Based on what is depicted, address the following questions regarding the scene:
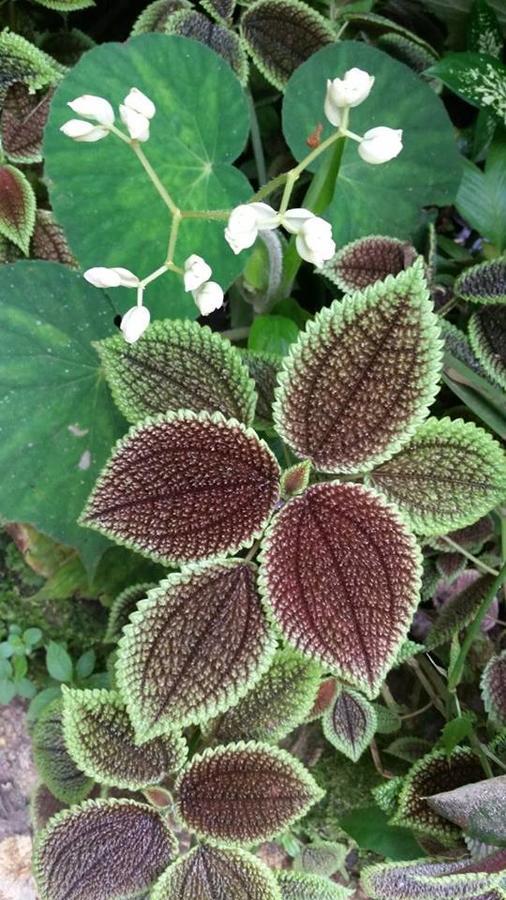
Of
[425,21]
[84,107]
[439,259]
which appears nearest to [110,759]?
[84,107]

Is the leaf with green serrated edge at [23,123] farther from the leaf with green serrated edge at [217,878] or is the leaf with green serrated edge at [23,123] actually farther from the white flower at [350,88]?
the leaf with green serrated edge at [217,878]

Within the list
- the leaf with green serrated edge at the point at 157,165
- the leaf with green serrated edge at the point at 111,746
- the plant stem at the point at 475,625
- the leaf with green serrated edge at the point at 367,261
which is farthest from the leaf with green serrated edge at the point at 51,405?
the plant stem at the point at 475,625

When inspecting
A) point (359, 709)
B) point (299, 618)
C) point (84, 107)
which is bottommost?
point (359, 709)

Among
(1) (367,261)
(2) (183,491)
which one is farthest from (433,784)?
(1) (367,261)

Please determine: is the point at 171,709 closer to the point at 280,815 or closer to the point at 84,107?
the point at 280,815

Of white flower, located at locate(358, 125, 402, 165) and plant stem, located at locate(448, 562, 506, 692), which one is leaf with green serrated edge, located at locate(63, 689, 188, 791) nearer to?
plant stem, located at locate(448, 562, 506, 692)

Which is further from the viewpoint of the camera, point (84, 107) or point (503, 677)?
point (503, 677)

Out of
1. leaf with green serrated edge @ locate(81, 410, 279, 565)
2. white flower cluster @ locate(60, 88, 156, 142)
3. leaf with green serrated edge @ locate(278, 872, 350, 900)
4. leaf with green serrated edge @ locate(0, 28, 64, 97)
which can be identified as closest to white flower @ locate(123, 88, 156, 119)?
white flower cluster @ locate(60, 88, 156, 142)
